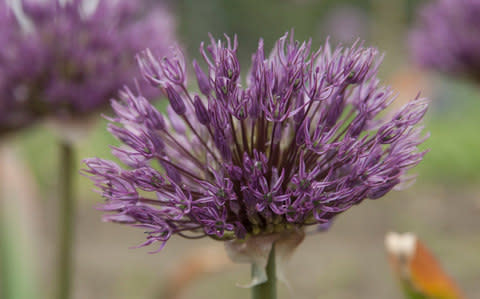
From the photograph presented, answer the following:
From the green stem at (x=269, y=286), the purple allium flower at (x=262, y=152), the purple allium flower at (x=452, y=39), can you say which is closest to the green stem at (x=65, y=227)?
the purple allium flower at (x=262, y=152)

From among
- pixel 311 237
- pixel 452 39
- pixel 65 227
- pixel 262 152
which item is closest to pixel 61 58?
pixel 65 227

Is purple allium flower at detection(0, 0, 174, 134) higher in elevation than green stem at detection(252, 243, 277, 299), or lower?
higher

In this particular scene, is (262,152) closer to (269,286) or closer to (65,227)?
(269,286)

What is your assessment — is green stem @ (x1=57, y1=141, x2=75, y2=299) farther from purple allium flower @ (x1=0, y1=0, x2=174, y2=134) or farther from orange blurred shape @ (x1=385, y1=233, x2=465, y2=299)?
orange blurred shape @ (x1=385, y1=233, x2=465, y2=299)

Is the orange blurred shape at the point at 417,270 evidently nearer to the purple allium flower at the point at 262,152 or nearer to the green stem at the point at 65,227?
the purple allium flower at the point at 262,152

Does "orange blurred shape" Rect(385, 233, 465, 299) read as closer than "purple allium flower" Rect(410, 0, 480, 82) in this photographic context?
Yes

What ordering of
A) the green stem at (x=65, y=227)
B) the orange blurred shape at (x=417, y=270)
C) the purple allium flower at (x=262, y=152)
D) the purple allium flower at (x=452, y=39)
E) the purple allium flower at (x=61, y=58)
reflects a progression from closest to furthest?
the purple allium flower at (x=262, y=152)
the orange blurred shape at (x=417, y=270)
the purple allium flower at (x=61, y=58)
the green stem at (x=65, y=227)
the purple allium flower at (x=452, y=39)

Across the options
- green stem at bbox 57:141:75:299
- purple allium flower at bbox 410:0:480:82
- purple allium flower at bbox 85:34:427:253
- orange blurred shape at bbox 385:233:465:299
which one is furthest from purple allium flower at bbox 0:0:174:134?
purple allium flower at bbox 410:0:480:82
